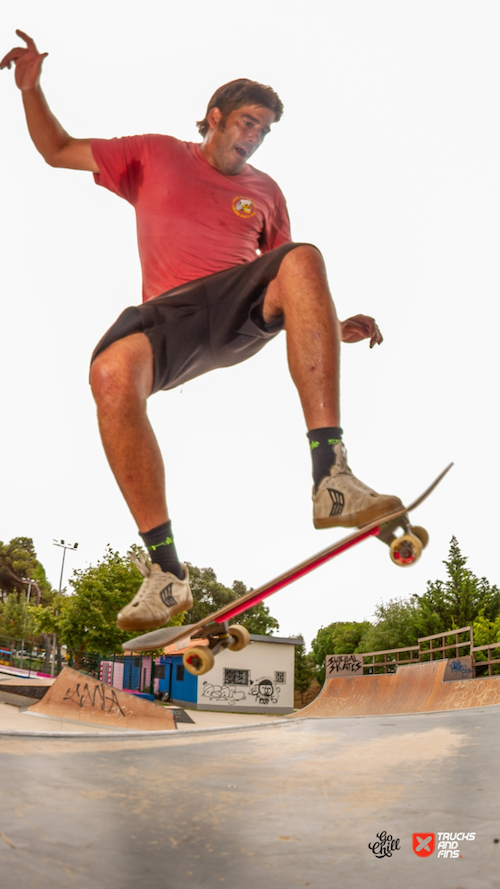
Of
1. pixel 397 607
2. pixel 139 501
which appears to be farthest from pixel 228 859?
pixel 397 607

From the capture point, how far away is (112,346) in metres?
2.91

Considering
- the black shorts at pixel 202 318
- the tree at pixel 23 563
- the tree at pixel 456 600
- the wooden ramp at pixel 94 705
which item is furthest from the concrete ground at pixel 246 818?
the tree at pixel 456 600

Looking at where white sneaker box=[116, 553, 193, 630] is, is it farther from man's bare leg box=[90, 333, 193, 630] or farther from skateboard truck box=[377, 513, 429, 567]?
skateboard truck box=[377, 513, 429, 567]

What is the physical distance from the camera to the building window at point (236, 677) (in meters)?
30.4

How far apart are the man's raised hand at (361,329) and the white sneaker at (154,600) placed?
1.75 metres

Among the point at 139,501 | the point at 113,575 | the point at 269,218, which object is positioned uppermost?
the point at 269,218

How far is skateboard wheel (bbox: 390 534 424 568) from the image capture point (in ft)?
7.86

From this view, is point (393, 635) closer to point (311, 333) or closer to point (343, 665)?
point (343, 665)

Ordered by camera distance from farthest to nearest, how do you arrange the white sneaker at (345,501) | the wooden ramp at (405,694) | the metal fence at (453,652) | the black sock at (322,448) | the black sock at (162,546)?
the metal fence at (453,652) < the wooden ramp at (405,694) < the black sock at (162,546) < the black sock at (322,448) < the white sneaker at (345,501)

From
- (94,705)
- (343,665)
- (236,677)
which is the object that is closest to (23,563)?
(94,705)

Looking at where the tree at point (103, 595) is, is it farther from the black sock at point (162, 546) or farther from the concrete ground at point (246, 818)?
the black sock at point (162, 546)

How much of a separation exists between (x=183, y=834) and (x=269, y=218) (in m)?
3.55

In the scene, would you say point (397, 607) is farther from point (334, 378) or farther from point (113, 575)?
point (334, 378)

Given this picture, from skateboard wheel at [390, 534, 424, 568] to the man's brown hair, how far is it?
8.46 feet
